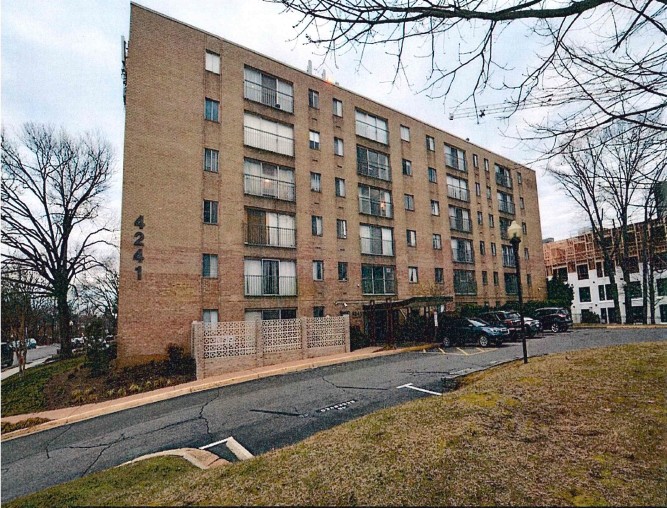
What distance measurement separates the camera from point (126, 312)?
15.8 meters

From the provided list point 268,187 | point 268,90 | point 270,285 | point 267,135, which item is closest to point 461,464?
point 270,285

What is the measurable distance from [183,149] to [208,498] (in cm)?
1842

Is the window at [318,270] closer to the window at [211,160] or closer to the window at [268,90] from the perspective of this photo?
the window at [211,160]

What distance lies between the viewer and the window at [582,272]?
155 feet

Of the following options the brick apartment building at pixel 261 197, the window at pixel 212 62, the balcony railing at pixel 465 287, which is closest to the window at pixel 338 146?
the brick apartment building at pixel 261 197

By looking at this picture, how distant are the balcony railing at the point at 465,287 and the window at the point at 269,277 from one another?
51.0ft

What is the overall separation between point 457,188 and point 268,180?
61.4 feet

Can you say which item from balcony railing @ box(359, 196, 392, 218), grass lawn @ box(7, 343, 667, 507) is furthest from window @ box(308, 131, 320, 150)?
grass lawn @ box(7, 343, 667, 507)

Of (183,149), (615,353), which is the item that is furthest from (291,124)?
(615,353)

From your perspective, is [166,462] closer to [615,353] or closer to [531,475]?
[531,475]

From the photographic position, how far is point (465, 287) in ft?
99.4

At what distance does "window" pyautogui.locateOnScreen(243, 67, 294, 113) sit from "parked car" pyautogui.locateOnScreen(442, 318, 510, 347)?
16.6m

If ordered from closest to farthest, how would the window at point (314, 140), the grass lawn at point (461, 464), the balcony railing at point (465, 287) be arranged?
the grass lawn at point (461, 464), the window at point (314, 140), the balcony railing at point (465, 287)

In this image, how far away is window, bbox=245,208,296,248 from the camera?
19906 mm
